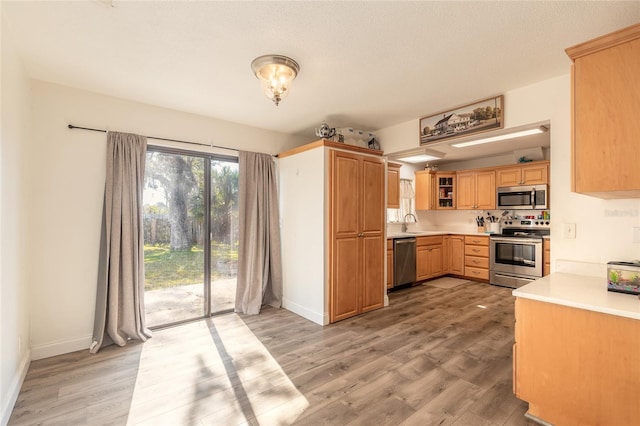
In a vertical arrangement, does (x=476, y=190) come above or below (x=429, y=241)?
above

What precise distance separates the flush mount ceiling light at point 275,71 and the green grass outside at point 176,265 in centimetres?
230

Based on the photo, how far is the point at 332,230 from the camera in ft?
11.6

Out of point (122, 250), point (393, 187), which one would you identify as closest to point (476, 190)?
point (393, 187)

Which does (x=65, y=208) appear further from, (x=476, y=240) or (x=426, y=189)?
(x=476, y=240)

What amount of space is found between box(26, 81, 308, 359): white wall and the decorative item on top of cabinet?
221 inches

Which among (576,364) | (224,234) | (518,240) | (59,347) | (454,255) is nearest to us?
(576,364)

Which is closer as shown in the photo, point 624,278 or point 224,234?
point 624,278

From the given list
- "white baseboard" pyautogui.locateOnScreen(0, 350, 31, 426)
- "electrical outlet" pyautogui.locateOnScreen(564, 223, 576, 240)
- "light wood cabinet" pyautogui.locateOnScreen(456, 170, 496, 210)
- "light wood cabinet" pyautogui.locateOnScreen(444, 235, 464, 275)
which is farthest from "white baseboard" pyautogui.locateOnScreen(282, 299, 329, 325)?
"light wood cabinet" pyautogui.locateOnScreen(456, 170, 496, 210)

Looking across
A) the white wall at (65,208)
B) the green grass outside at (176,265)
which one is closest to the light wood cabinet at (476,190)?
the green grass outside at (176,265)

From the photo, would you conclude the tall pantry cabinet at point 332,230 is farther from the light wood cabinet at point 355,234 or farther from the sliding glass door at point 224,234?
the sliding glass door at point 224,234

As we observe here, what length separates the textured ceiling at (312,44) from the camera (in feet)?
5.89

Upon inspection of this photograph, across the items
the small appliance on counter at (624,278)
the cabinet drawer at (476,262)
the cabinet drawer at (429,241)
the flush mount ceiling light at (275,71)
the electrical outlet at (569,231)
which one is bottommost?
the cabinet drawer at (476,262)

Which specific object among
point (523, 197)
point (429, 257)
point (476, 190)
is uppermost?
point (476, 190)

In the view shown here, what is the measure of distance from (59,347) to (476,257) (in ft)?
20.6
